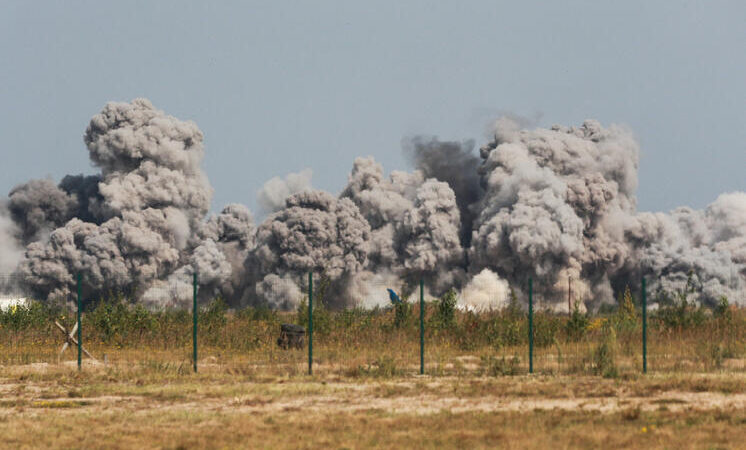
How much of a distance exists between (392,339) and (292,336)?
3.09 meters

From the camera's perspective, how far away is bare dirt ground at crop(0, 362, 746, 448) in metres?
14.3

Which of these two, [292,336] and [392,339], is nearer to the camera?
[292,336]

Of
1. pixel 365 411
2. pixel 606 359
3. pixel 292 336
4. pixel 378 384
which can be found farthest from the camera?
pixel 292 336

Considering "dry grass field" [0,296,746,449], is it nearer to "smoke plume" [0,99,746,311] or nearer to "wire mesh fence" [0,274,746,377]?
"wire mesh fence" [0,274,746,377]

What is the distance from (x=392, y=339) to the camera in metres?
30.9

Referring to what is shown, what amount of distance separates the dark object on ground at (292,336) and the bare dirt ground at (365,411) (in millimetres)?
6324

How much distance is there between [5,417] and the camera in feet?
56.6

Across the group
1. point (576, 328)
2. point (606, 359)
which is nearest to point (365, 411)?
point (606, 359)

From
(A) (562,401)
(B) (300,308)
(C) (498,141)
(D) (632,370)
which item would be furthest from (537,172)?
(A) (562,401)

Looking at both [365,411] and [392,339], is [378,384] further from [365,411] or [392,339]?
[392,339]

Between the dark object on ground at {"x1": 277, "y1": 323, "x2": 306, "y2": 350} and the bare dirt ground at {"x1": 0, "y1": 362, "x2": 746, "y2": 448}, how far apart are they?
632 cm

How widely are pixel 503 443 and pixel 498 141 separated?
73.7 m

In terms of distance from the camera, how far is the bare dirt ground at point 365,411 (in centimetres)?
1428

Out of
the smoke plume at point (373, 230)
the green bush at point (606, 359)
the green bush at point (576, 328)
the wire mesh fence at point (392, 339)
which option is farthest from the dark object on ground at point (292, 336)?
the smoke plume at point (373, 230)
